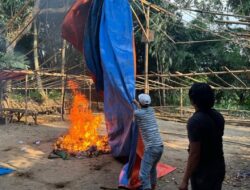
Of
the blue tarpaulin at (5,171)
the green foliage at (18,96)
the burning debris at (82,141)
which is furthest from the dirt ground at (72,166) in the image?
the green foliage at (18,96)

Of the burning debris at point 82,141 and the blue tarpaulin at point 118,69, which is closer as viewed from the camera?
the blue tarpaulin at point 118,69

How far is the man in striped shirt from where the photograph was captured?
5.03 meters

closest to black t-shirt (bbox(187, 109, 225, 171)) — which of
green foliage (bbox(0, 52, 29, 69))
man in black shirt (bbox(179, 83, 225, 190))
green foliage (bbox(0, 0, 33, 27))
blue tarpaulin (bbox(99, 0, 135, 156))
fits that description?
man in black shirt (bbox(179, 83, 225, 190))

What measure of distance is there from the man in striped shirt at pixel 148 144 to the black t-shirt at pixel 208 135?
207cm

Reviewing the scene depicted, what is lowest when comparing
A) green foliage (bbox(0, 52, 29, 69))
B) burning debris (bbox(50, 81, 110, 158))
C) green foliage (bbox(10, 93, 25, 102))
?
burning debris (bbox(50, 81, 110, 158))

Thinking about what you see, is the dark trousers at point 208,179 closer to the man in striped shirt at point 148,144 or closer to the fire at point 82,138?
the man in striped shirt at point 148,144

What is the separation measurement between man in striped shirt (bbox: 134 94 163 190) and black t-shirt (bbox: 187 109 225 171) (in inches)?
81.4

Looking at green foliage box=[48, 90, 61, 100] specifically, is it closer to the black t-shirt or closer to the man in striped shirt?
the man in striped shirt

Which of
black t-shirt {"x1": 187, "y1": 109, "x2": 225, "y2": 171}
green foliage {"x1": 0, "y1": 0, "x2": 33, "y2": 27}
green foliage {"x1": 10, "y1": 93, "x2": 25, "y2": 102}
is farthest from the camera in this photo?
green foliage {"x1": 0, "y1": 0, "x2": 33, "y2": 27}

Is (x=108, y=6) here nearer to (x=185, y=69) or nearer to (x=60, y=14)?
(x=60, y=14)

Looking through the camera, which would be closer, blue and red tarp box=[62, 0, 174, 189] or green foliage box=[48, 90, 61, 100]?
blue and red tarp box=[62, 0, 174, 189]

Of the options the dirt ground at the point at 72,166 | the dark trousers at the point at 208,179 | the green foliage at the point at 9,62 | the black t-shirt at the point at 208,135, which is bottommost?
the dirt ground at the point at 72,166

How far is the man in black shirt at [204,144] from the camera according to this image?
9.64 feet

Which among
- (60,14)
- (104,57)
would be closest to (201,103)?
(104,57)
